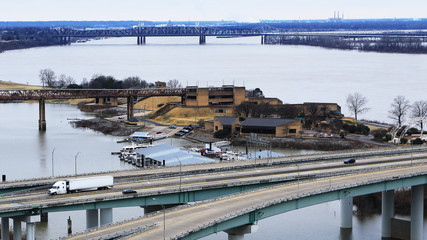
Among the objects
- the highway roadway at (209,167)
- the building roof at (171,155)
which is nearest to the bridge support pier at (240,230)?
the highway roadway at (209,167)

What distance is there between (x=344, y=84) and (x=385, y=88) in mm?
5351

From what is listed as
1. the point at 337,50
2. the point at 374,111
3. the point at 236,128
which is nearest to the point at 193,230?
the point at 236,128

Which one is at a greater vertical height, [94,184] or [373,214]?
[94,184]

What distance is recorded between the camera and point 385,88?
7062cm

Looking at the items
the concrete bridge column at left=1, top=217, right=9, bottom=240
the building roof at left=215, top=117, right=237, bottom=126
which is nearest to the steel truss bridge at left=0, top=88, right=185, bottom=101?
the building roof at left=215, top=117, right=237, bottom=126

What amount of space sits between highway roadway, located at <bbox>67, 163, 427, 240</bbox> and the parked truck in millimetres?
2905

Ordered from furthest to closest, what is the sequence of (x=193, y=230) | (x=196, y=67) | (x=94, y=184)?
(x=196, y=67) → (x=94, y=184) → (x=193, y=230)

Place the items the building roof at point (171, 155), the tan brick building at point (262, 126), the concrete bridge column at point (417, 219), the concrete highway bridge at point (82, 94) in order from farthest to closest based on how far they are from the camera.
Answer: the concrete highway bridge at point (82, 94) → the tan brick building at point (262, 126) → the building roof at point (171, 155) → the concrete bridge column at point (417, 219)

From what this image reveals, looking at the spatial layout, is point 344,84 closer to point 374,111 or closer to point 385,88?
point 385,88

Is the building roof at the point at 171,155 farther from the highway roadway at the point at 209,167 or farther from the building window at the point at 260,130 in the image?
the building window at the point at 260,130

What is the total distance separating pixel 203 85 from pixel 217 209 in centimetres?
5572

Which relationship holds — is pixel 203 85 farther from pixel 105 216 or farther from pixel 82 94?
pixel 105 216

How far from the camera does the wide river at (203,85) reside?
995 inches

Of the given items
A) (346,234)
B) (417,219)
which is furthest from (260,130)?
(417,219)
